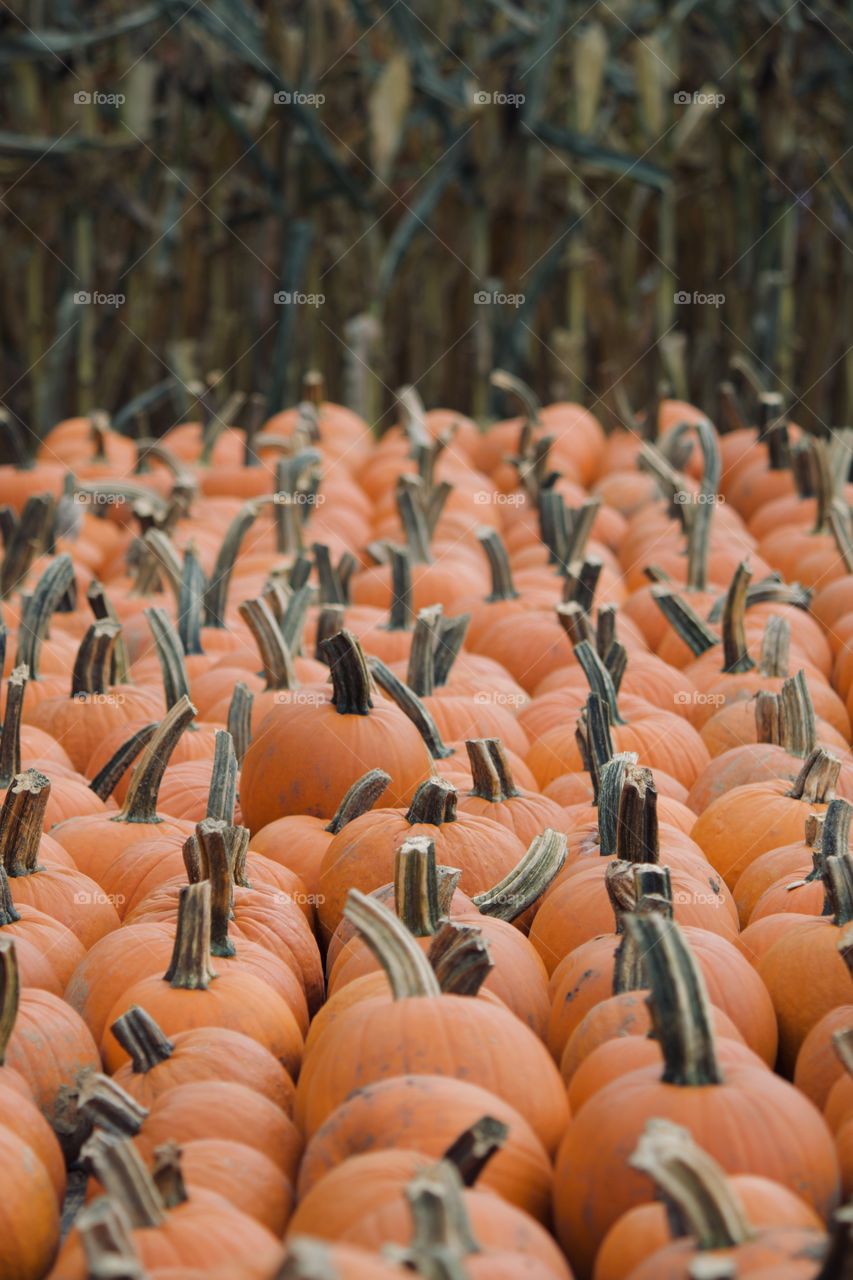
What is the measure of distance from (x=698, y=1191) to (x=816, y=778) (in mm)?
1519

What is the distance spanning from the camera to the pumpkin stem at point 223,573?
14.3 ft

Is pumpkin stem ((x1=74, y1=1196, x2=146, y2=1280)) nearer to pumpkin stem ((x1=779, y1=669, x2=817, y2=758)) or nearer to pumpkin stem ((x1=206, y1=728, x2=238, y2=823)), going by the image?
pumpkin stem ((x1=206, y1=728, x2=238, y2=823))

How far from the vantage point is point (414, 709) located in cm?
328

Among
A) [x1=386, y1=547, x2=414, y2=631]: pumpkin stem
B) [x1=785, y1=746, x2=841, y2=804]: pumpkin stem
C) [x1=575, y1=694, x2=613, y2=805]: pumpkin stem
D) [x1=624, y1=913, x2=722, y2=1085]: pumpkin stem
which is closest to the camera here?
[x1=624, y1=913, x2=722, y2=1085]: pumpkin stem

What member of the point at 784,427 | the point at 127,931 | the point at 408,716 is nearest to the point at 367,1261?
the point at 127,931

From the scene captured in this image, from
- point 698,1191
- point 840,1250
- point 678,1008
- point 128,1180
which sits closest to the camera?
point 840,1250

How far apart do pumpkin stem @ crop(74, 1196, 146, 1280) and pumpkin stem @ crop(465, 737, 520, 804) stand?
152cm

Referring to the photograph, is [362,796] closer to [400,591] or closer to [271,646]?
[271,646]

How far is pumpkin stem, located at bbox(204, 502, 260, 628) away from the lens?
4.36 m

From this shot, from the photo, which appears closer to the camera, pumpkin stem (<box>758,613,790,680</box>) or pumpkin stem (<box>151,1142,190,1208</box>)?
pumpkin stem (<box>151,1142,190,1208</box>)

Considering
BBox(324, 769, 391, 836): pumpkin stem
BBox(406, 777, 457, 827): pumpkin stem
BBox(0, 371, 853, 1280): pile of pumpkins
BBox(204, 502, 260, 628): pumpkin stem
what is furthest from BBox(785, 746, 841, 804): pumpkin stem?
BBox(204, 502, 260, 628): pumpkin stem

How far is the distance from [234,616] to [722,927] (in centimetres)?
231

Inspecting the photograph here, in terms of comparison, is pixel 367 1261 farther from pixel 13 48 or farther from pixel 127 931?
pixel 13 48

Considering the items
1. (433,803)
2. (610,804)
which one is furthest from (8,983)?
(610,804)
